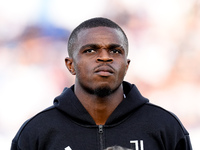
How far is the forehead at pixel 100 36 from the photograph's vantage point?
4.47 meters

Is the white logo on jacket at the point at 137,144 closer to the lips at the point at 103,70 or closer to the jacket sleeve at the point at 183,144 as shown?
the jacket sleeve at the point at 183,144

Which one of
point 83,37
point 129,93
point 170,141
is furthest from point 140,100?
point 83,37

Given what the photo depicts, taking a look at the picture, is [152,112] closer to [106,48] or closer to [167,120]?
[167,120]

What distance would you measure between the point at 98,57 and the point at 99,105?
0.51 meters

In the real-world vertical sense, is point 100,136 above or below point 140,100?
below

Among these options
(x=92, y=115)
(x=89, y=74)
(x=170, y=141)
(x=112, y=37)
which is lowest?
(x=170, y=141)

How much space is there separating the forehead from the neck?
489 millimetres

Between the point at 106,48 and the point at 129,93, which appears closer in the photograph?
the point at 106,48

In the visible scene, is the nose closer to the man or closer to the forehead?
the man

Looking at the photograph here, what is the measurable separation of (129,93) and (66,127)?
0.75m

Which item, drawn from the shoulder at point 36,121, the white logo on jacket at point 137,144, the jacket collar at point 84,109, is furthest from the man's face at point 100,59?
the white logo on jacket at point 137,144

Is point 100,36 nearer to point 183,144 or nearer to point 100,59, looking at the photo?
point 100,59

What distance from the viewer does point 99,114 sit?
4562 millimetres

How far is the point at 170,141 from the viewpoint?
4477 mm
